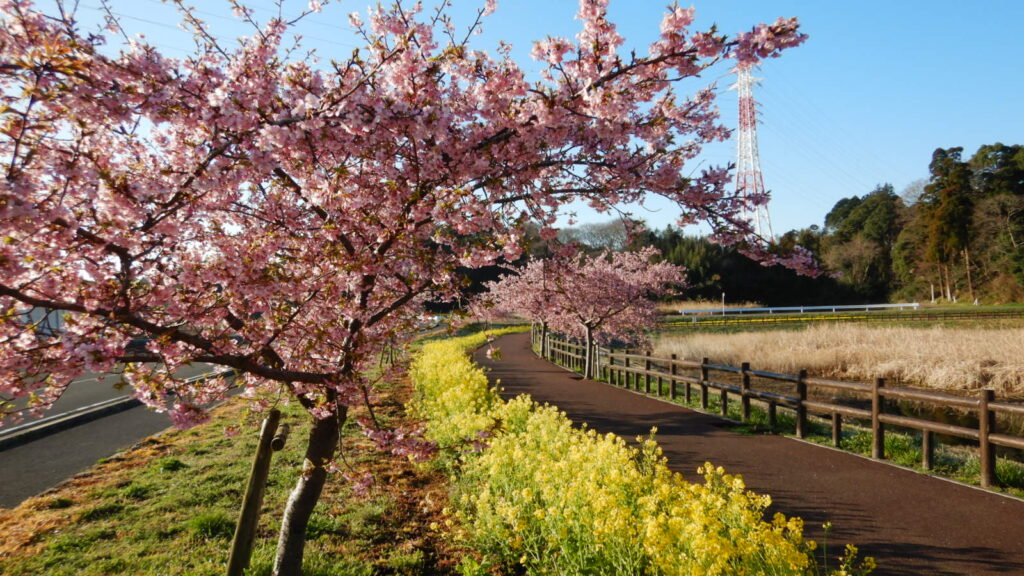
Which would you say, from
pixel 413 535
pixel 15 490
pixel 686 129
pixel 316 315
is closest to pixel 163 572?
pixel 413 535

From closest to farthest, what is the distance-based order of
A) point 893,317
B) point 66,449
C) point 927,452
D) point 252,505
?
point 252,505 → point 927,452 → point 66,449 → point 893,317

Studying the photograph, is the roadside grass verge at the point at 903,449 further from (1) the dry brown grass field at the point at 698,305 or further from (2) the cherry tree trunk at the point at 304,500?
(1) the dry brown grass field at the point at 698,305

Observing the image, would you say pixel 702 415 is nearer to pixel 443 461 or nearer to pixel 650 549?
pixel 443 461

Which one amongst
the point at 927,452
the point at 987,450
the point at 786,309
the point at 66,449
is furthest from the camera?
the point at 786,309

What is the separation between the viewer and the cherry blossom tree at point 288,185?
2.70 m

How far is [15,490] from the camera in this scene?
7074 millimetres

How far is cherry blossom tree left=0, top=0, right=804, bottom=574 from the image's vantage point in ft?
8.86

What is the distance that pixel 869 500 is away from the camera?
226 inches

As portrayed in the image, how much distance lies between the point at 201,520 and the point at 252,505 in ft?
6.82

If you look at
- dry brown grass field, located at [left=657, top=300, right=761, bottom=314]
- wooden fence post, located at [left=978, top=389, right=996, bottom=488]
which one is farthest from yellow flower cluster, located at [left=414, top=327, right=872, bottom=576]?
dry brown grass field, located at [left=657, top=300, right=761, bottom=314]

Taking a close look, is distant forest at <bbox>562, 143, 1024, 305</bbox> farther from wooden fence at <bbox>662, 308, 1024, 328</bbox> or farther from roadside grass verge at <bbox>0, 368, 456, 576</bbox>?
roadside grass verge at <bbox>0, 368, 456, 576</bbox>

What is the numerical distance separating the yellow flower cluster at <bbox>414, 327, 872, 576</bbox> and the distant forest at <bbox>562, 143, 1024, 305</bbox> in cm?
2635

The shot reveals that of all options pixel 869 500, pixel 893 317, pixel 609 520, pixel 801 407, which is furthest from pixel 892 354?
pixel 893 317

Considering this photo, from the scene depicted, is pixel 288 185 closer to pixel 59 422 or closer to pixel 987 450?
pixel 987 450
